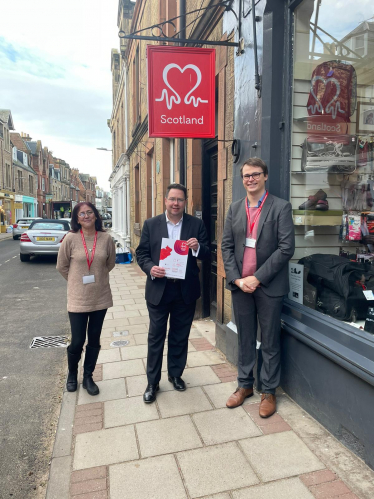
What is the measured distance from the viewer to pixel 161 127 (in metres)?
4.36

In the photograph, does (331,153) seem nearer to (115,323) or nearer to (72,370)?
(72,370)

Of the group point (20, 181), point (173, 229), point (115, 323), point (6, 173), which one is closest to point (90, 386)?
point (173, 229)

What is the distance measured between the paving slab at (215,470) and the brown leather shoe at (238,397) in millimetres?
491

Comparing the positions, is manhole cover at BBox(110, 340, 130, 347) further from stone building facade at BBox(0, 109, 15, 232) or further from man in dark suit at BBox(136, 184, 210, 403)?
stone building facade at BBox(0, 109, 15, 232)

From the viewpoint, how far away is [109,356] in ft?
14.5

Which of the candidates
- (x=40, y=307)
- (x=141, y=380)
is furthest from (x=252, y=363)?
(x=40, y=307)

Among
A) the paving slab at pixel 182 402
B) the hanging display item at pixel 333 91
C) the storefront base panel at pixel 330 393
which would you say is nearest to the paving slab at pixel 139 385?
the paving slab at pixel 182 402

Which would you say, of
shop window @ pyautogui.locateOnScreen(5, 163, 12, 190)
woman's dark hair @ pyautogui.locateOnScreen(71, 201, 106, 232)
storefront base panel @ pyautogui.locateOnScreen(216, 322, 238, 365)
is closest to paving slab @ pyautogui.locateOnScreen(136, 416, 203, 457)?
storefront base panel @ pyautogui.locateOnScreen(216, 322, 238, 365)

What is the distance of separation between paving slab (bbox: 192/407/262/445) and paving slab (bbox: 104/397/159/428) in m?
0.39

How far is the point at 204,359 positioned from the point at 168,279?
1422mm

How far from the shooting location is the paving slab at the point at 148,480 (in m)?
2.19

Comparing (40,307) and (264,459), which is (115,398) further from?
(40,307)

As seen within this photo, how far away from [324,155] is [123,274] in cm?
805

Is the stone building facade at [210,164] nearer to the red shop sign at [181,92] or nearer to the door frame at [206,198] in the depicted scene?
the door frame at [206,198]
